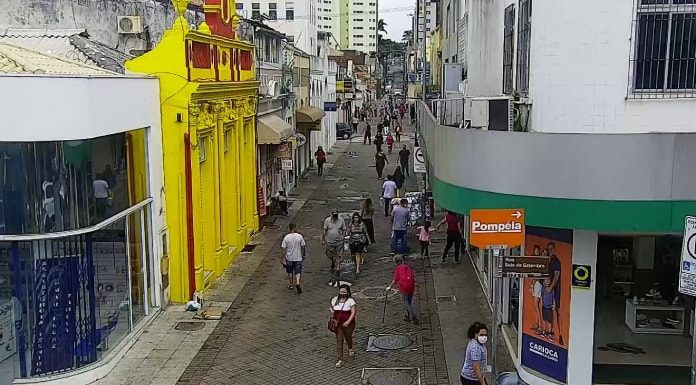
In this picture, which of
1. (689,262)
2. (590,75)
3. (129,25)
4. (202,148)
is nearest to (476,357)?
(689,262)

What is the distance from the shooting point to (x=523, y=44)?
10.2m

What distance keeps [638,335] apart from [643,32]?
4.92m

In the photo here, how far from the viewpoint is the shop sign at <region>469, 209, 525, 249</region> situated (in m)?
7.98

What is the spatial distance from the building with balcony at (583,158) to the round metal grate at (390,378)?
5.30ft

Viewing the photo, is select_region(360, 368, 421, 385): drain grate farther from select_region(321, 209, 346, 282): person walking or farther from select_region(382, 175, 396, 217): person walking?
select_region(382, 175, 396, 217): person walking

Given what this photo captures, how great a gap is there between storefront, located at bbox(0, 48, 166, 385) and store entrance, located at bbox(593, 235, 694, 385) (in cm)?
721

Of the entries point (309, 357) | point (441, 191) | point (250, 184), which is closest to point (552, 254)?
point (441, 191)

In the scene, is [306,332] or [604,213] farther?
[306,332]

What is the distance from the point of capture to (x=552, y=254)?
9859 mm

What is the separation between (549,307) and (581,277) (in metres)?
0.75

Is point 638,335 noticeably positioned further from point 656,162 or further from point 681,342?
point 656,162

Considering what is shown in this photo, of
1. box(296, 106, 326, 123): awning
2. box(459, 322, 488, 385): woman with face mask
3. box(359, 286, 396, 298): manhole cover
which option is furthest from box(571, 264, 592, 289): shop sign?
box(296, 106, 326, 123): awning

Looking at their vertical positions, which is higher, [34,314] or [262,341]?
[34,314]

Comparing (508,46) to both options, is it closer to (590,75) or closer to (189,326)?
(590,75)
